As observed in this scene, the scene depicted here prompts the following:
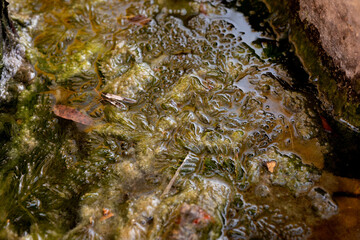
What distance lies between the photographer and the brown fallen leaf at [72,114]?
1.80 metres

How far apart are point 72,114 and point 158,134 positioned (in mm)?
528

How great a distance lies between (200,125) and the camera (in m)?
1.77

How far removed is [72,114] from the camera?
1817mm

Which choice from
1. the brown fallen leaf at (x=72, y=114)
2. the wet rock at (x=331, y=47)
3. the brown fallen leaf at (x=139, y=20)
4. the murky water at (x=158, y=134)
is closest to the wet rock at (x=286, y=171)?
the murky water at (x=158, y=134)

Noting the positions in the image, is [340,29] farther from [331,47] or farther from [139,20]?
[139,20]

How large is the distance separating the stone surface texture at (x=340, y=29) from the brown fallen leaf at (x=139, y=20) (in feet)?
3.61

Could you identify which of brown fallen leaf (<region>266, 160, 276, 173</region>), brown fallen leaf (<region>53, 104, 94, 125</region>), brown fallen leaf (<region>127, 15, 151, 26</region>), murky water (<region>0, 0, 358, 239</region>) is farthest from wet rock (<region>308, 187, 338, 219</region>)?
brown fallen leaf (<region>127, 15, 151, 26</region>)

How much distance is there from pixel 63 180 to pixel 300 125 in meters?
1.31

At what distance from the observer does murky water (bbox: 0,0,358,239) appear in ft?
4.77

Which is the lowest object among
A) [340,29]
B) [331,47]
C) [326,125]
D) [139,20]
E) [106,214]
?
[106,214]

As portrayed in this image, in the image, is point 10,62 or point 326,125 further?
point 10,62

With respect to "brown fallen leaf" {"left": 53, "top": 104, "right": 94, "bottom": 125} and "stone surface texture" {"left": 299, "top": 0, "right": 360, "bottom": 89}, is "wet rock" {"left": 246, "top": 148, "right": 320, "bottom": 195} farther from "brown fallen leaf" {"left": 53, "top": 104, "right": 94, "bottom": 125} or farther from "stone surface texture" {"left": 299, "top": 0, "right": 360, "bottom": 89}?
"brown fallen leaf" {"left": 53, "top": 104, "right": 94, "bottom": 125}

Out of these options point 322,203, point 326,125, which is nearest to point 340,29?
point 326,125

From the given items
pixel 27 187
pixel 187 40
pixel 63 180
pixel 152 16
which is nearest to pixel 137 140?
pixel 63 180
